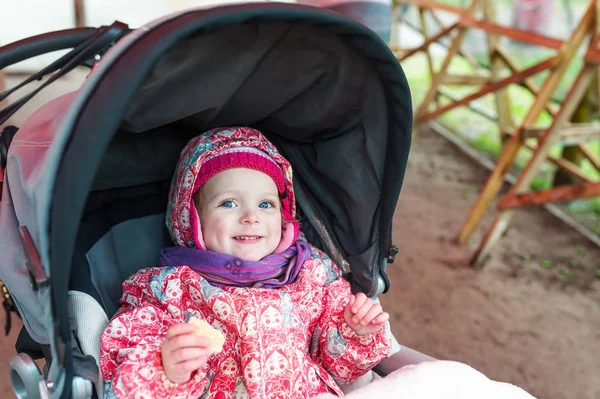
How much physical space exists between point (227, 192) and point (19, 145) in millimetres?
398

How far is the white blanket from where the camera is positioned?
895mm

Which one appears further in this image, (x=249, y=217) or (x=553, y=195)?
(x=553, y=195)

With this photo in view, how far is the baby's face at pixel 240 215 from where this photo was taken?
1174 mm

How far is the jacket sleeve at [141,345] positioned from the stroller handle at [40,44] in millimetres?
513

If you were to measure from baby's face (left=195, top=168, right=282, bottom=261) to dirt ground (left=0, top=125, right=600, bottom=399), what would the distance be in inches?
38.2

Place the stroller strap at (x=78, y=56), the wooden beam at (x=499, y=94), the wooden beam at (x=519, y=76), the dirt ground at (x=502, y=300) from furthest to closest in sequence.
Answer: the wooden beam at (x=499, y=94) < the wooden beam at (x=519, y=76) < the dirt ground at (x=502, y=300) < the stroller strap at (x=78, y=56)

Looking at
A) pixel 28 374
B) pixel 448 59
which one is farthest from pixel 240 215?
pixel 448 59

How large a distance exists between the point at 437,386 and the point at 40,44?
103cm

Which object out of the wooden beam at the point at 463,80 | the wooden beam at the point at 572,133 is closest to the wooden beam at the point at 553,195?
the wooden beam at the point at 572,133

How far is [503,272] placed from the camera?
2.45 meters

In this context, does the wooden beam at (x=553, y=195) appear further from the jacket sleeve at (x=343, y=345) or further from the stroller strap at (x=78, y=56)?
the stroller strap at (x=78, y=56)

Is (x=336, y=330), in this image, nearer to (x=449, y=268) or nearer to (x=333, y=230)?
(x=333, y=230)

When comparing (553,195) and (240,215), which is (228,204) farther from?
(553,195)

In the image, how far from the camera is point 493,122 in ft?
13.2
